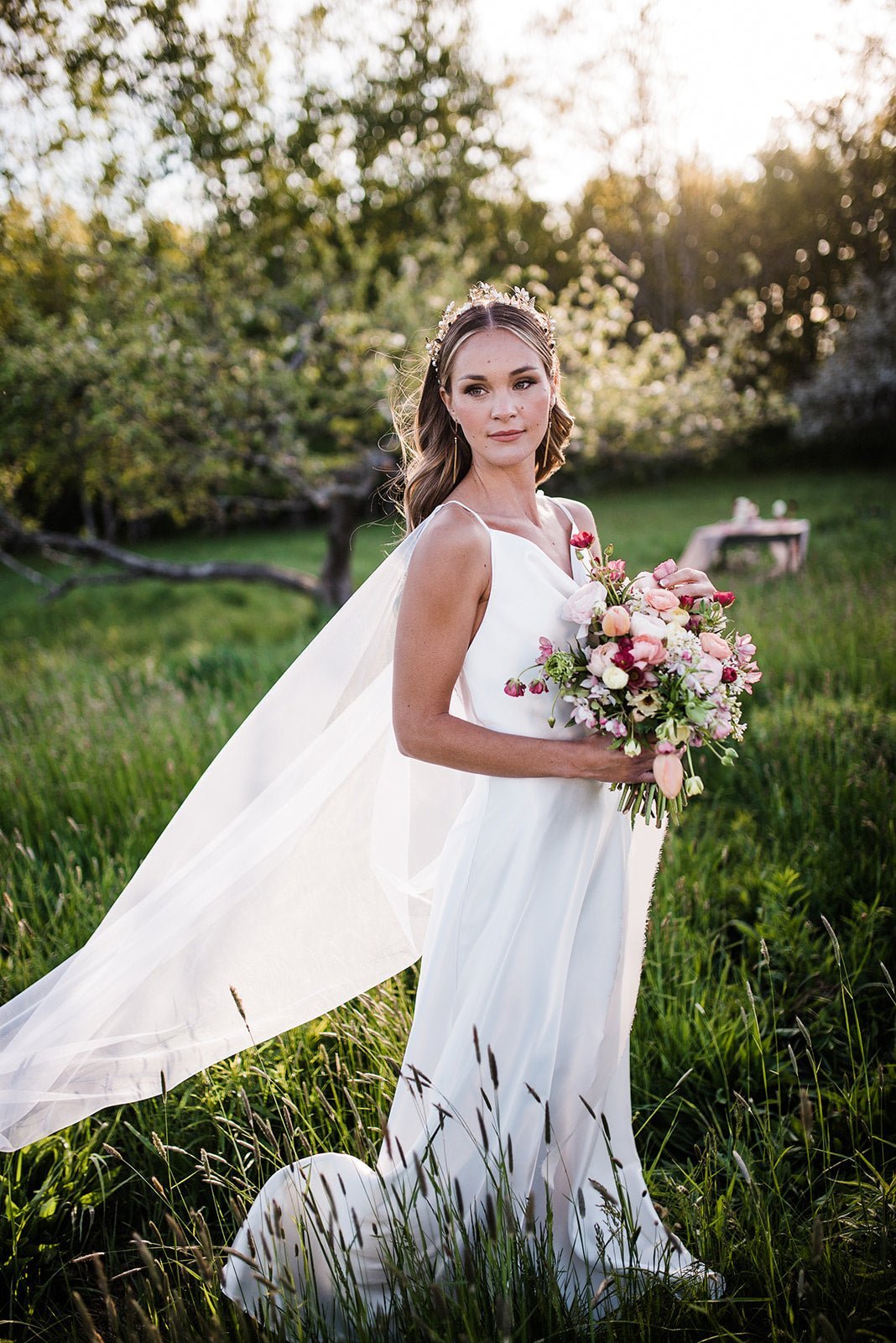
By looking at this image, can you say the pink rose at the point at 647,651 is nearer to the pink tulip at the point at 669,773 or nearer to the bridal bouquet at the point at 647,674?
the bridal bouquet at the point at 647,674

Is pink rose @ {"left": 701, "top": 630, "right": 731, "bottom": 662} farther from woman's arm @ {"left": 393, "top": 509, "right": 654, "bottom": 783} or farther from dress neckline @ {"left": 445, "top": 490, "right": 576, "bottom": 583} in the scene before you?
dress neckline @ {"left": 445, "top": 490, "right": 576, "bottom": 583}

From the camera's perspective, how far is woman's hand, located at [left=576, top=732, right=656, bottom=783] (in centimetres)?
203

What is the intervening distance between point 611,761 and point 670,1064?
4.97 feet

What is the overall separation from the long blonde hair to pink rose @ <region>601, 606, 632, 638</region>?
783 millimetres

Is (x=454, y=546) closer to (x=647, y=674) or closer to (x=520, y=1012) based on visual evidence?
(x=647, y=674)

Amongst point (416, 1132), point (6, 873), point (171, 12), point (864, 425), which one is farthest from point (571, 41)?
point (416, 1132)

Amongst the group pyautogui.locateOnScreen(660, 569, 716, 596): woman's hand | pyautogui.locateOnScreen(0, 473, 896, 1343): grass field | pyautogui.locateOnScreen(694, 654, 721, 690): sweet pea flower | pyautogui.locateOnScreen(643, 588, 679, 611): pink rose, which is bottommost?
pyautogui.locateOnScreen(0, 473, 896, 1343): grass field

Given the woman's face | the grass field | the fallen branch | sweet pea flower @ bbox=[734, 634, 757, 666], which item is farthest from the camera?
the fallen branch

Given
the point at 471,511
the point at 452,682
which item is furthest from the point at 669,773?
the point at 471,511

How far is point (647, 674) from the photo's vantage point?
6.35ft

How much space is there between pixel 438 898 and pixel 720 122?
12461 mm

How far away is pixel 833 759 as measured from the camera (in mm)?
4672

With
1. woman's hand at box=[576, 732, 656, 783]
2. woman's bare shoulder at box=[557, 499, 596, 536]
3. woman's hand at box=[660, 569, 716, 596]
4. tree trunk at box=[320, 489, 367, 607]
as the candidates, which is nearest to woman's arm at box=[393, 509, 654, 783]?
woman's hand at box=[576, 732, 656, 783]

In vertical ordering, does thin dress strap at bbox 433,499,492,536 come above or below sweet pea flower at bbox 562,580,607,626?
above
